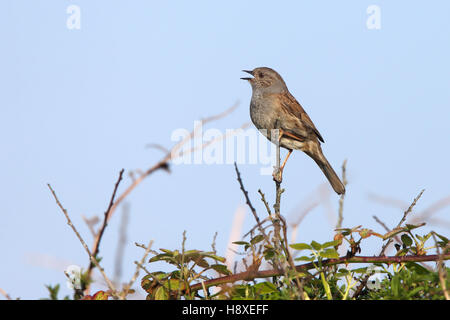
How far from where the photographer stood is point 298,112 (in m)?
7.86

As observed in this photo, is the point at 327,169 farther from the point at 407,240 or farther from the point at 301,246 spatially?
the point at 301,246

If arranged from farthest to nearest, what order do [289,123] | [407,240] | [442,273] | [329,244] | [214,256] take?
[289,123]
[407,240]
[214,256]
[329,244]
[442,273]

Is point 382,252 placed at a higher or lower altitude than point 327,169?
lower

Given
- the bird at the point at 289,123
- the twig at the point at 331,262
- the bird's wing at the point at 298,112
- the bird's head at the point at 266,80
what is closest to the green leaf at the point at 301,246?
the twig at the point at 331,262

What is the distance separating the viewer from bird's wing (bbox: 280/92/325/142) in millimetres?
7699

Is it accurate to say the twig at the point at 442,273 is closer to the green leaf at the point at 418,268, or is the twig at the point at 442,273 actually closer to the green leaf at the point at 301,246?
the green leaf at the point at 418,268

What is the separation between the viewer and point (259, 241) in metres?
2.72

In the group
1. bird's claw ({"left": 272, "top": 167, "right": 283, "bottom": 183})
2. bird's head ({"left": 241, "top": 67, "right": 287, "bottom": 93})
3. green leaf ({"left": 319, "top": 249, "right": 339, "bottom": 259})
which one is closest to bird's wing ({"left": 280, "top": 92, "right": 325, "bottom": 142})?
bird's head ({"left": 241, "top": 67, "right": 287, "bottom": 93})

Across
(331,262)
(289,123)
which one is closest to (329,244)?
(331,262)

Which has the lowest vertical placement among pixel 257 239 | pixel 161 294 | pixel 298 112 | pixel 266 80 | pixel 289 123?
pixel 161 294

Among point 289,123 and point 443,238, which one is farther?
point 289,123

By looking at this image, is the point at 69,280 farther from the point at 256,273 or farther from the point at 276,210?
the point at 276,210
